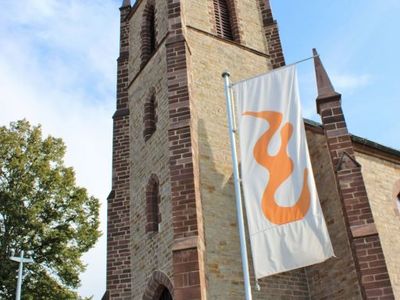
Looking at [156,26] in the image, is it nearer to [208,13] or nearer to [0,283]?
[208,13]

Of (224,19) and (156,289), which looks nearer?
(156,289)

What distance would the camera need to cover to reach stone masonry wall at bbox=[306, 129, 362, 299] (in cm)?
1258

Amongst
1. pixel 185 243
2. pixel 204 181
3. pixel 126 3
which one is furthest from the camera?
pixel 126 3

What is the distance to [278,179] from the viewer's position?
394 inches

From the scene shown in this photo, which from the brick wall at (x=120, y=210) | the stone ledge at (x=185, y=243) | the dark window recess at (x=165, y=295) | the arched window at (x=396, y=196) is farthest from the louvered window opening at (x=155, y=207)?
the arched window at (x=396, y=196)

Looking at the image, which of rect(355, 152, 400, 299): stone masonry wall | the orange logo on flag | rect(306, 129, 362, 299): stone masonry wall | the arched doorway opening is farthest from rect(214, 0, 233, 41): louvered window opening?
the arched doorway opening

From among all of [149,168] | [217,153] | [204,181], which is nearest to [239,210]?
[204,181]

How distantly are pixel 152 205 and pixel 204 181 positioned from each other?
75.2 inches

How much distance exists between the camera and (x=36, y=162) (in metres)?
20.9

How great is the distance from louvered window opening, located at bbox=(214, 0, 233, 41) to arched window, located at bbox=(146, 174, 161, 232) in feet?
19.8

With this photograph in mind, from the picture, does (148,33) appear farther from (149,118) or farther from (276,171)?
(276,171)

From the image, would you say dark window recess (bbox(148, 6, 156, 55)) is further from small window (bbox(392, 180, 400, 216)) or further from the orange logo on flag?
small window (bbox(392, 180, 400, 216))

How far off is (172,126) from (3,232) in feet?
30.6

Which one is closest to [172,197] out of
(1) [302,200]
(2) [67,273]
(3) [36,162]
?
(1) [302,200]
